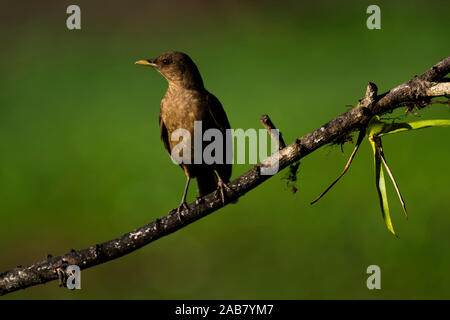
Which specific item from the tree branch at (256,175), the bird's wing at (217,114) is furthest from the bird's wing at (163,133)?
the tree branch at (256,175)

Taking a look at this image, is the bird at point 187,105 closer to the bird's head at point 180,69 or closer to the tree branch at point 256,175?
the bird's head at point 180,69

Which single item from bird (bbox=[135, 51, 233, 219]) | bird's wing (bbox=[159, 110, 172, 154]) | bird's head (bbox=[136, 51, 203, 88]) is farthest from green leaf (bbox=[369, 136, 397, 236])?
bird's wing (bbox=[159, 110, 172, 154])

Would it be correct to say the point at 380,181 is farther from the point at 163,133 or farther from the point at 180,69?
the point at 163,133

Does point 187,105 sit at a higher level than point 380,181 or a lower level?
higher

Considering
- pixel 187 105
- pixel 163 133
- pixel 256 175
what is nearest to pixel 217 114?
pixel 187 105

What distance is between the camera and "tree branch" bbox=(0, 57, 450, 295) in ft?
8.50

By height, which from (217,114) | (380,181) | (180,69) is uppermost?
(180,69)

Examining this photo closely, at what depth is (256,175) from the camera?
112 inches

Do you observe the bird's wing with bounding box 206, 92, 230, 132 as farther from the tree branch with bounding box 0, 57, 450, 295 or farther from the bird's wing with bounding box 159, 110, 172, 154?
the tree branch with bounding box 0, 57, 450, 295

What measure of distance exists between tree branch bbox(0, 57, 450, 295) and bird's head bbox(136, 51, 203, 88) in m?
1.28

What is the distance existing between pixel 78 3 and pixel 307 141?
16324mm

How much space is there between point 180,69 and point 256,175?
1.50 metres

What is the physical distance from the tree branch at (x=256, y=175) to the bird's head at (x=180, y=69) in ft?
4.19

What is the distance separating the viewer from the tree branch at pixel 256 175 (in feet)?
8.50
